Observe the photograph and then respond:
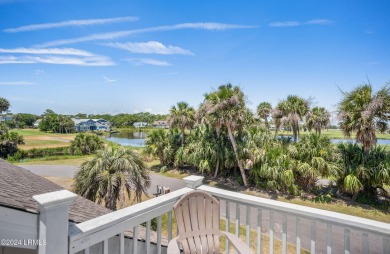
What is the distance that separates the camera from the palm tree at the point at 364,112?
973 cm

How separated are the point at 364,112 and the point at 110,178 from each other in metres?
12.1

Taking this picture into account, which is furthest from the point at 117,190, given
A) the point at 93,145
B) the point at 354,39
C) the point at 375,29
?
the point at 93,145

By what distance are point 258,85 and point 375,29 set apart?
343 inches

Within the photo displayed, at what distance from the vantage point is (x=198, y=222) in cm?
193

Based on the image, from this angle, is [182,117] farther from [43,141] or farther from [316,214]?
[43,141]

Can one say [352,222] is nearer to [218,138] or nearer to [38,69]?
[218,138]

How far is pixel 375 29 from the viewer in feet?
40.7

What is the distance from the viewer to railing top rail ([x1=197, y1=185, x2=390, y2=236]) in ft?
5.02

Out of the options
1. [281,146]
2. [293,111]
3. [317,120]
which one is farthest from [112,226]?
[317,120]

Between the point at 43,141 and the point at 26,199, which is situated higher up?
the point at 26,199

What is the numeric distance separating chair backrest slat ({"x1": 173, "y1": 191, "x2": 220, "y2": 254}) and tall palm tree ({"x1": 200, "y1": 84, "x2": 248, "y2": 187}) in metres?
11.6

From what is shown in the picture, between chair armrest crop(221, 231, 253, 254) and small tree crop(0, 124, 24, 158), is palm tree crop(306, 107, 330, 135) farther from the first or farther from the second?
small tree crop(0, 124, 24, 158)

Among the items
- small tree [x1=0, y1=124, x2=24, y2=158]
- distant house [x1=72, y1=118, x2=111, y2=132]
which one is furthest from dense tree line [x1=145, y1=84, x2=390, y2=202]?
distant house [x1=72, y1=118, x2=111, y2=132]

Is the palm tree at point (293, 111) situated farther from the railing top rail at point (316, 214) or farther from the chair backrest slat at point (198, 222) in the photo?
the chair backrest slat at point (198, 222)
